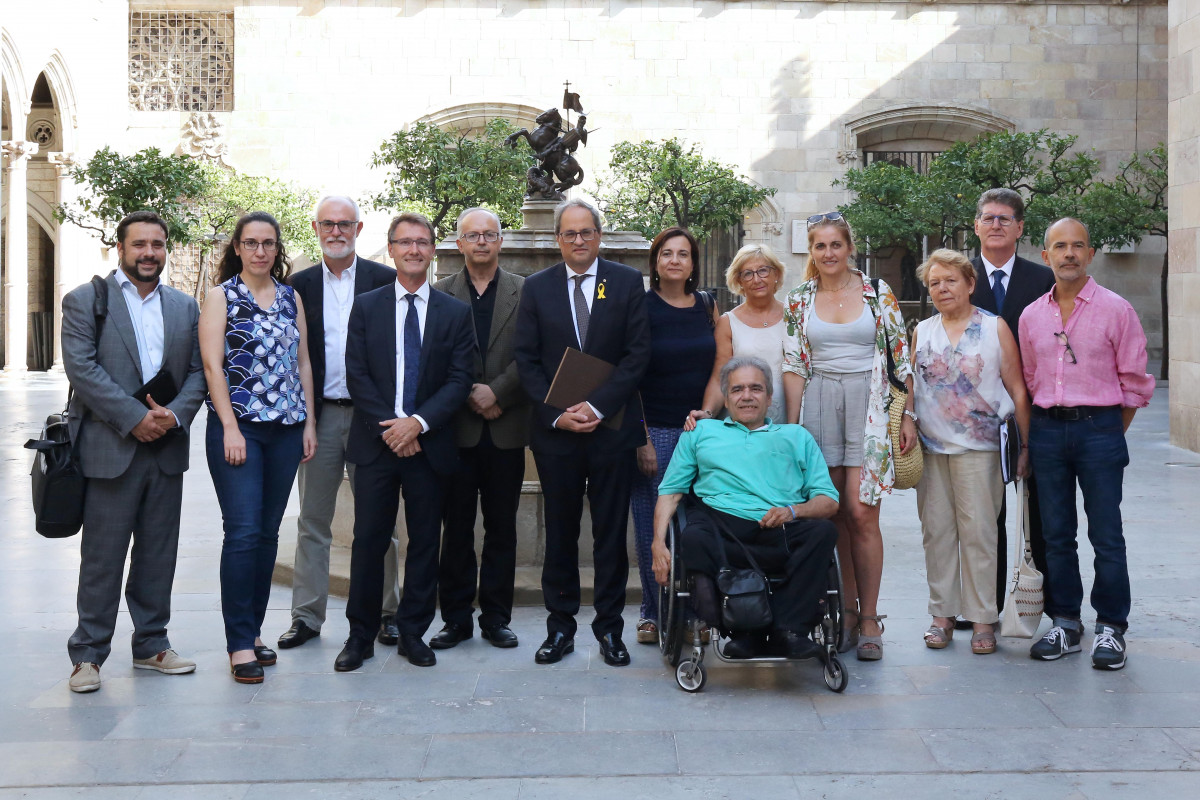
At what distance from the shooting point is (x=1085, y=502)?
5.08 meters

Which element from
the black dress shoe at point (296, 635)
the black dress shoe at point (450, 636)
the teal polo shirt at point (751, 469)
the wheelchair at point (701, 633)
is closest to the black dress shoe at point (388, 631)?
the black dress shoe at point (450, 636)

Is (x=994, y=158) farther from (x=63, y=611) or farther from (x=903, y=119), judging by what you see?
(x=63, y=611)

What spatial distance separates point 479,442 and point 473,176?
603 inches

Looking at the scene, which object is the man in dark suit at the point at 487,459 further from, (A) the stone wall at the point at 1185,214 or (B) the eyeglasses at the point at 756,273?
(A) the stone wall at the point at 1185,214

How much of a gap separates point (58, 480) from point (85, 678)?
0.74 metres

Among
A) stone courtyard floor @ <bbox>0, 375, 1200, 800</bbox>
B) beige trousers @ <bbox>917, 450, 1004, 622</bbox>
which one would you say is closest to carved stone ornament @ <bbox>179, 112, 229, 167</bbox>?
stone courtyard floor @ <bbox>0, 375, 1200, 800</bbox>

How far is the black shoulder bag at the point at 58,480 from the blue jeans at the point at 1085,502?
374 cm

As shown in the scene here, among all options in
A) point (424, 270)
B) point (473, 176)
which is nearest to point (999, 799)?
point (424, 270)

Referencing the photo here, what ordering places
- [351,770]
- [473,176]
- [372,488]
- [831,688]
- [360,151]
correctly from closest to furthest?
[351,770] → [831,688] → [372,488] → [473,176] → [360,151]

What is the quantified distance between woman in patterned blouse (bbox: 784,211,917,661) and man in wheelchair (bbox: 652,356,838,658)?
0.76 ft

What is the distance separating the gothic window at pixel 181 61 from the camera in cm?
2456

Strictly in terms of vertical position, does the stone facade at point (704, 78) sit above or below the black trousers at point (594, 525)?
above

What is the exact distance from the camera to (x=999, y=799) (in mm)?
3508

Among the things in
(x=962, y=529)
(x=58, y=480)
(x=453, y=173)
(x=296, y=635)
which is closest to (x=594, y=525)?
(x=296, y=635)
